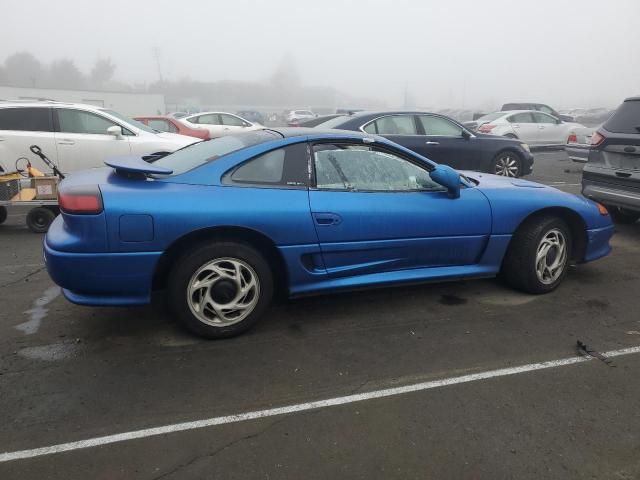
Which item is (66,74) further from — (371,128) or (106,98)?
(371,128)

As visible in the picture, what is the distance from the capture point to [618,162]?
19.6ft

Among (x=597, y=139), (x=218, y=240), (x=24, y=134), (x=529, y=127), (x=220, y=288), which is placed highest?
(x=24, y=134)

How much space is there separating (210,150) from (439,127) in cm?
611

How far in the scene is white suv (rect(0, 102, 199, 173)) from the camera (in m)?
7.34

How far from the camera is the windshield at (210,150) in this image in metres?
3.60

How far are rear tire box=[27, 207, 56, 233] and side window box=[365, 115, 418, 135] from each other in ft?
16.9

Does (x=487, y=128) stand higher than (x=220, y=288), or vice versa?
(x=487, y=128)

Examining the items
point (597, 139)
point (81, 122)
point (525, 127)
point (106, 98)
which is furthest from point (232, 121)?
point (106, 98)

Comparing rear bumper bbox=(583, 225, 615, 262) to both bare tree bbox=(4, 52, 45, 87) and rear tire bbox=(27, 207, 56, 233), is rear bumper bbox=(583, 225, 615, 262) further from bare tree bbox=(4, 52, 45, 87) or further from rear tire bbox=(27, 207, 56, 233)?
bare tree bbox=(4, 52, 45, 87)

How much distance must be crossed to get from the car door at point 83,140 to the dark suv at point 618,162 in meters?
6.63

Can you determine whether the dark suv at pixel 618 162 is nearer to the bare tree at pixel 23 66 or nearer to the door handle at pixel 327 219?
the door handle at pixel 327 219

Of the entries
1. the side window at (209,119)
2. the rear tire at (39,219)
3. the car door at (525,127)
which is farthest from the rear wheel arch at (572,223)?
the side window at (209,119)

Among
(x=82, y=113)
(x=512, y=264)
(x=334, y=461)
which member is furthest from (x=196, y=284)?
(x=82, y=113)

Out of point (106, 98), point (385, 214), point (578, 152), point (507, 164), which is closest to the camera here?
point (385, 214)
